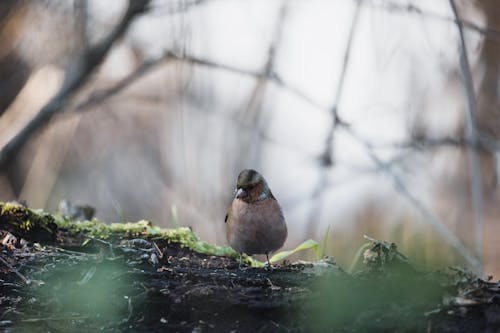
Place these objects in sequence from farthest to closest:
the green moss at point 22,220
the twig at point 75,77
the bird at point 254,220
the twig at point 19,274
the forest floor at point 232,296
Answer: the twig at point 75,77 < the bird at point 254,220 < the green moss at point 22,220 < the twig at point 19,274 < the forest floor at point 232,296

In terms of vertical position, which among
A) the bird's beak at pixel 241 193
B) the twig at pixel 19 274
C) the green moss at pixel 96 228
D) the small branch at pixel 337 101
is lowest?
the twig at pixel 19 274

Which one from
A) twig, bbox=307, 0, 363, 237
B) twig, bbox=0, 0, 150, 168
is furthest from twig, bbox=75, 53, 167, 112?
twig, bbox=307, 0, 363, 237

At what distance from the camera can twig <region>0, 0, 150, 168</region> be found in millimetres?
5328

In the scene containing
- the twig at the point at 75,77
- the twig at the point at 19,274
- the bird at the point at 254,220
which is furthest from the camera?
the twig at the point at 75,77

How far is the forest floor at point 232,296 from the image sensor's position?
174 centimetres

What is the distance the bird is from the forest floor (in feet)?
2.02

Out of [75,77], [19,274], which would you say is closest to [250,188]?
[19,274]

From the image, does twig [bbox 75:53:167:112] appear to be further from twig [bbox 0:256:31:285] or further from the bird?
twig [bbox 0:256:31:285]

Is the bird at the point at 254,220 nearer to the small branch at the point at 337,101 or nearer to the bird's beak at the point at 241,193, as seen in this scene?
the bird's beak at the point at 241,193

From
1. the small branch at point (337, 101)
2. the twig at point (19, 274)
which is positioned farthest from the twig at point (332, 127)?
the twig at point (19, 274)

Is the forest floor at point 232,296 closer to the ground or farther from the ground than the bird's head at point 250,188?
closer to the ground

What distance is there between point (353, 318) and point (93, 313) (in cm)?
81

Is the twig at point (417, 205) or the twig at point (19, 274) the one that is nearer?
the twig at point (19, 274)

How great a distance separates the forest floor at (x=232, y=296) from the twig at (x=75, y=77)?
3.49m
